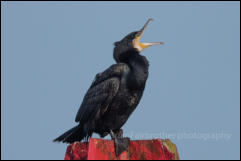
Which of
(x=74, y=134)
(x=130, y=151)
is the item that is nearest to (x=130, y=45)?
(x=74, y=134)

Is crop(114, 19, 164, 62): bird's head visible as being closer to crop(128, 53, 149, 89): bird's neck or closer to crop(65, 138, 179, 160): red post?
crop(128, 53, 149, 89): bird's neck

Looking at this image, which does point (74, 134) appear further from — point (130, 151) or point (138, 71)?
point (130, 151)

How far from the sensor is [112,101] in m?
6.20

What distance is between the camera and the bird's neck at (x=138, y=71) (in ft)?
20.1

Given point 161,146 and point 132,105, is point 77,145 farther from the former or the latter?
point 132,105

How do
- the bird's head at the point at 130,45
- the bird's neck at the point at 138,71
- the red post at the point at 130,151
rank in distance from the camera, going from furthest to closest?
the bird's head at the point at 130,45 → the bird's neck at the point at 138,71 → the red post at the point at 130,151

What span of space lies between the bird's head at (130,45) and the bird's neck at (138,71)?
0.98 feet

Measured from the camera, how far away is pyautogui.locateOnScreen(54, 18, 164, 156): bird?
6.15 m

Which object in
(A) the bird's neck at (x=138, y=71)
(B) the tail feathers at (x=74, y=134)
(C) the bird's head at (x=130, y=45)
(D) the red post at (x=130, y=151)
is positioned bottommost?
(B) the tail feathers at (x=74, y=134)

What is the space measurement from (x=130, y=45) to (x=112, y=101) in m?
1.22

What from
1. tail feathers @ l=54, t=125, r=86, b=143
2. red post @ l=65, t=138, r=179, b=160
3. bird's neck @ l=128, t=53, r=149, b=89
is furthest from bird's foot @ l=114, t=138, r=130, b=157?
tail feathers @ l=54, t=125, r=86, b=143

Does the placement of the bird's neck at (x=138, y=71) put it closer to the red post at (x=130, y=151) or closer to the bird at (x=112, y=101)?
the bird at (x=112, y=101)

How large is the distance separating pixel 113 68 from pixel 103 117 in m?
0.85

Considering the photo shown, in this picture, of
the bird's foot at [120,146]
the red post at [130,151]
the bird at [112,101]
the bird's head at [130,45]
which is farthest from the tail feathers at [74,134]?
the bird's foot at [120,146]
